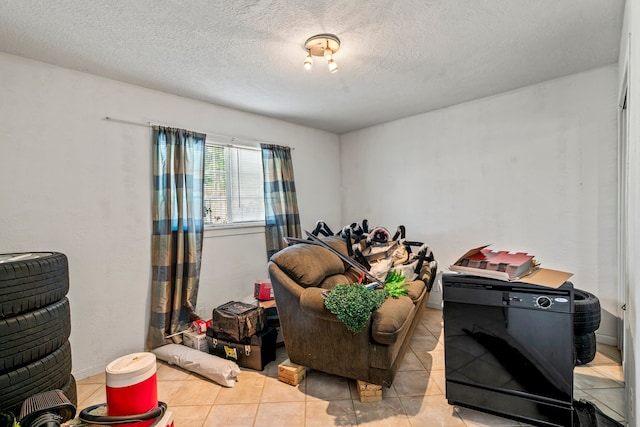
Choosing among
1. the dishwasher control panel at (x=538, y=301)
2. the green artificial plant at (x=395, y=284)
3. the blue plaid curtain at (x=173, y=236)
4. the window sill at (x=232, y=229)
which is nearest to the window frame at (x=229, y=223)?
the window sill at (x=232, y=229)

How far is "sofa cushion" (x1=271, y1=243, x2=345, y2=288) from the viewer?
2.21 meters

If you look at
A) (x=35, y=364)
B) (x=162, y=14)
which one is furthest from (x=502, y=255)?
(x=35, y=364)

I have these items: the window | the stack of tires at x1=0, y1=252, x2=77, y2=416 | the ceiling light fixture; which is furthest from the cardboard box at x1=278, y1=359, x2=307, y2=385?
the ceiling light fixture

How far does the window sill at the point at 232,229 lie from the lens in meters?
3.12

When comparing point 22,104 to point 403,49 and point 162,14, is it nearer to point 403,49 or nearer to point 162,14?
point 162,14

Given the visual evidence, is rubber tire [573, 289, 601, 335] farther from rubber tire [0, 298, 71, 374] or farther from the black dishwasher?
rubber tire [0, 298, 71, 374]

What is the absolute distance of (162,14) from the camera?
170cm

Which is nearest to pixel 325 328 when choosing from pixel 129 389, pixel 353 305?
pixel 353 305

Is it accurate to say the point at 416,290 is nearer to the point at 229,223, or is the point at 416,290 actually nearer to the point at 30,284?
the point at 229,223

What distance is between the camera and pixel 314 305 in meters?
1.98

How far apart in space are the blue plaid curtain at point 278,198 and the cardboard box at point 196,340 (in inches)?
46.9

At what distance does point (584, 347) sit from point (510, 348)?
1276mm

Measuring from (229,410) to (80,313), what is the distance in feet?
4.68

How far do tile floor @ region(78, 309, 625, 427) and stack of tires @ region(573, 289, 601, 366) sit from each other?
0.10m
